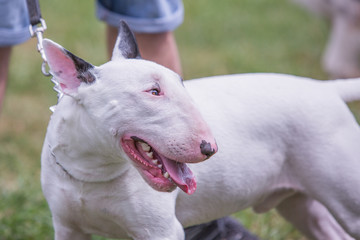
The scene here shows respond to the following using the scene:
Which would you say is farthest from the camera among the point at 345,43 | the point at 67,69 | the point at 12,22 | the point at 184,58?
the point at 184,58

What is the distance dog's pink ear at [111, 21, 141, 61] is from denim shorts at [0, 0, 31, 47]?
2.64 feet

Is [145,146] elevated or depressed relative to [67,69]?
depressed

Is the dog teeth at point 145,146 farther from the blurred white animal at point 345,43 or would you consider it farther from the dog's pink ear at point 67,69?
the blurred white animal at point 345,43

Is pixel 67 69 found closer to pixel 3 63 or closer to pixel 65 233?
pixel 65 233

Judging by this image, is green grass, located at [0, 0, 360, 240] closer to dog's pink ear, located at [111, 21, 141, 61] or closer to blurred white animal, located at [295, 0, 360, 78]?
blurred white animal, located at [295, 0, 360, 78]

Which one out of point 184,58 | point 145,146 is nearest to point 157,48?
point 145,146

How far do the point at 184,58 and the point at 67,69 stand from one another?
154 inches

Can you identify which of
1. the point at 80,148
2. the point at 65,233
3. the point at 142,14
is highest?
the point at 80,148

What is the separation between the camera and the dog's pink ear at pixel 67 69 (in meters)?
1.89

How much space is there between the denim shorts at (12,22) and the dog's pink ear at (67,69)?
90 cm

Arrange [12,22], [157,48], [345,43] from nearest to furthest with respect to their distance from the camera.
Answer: [12,22], [157,48], [345,43]

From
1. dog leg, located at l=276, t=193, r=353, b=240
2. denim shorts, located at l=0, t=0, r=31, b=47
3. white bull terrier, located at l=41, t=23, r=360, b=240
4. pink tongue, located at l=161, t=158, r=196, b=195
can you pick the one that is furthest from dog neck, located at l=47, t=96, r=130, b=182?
dog leg, located at l=276, t=193, r=353, b=240

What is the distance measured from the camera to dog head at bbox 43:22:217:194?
1.79 meters

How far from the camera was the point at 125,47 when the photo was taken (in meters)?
2.09
